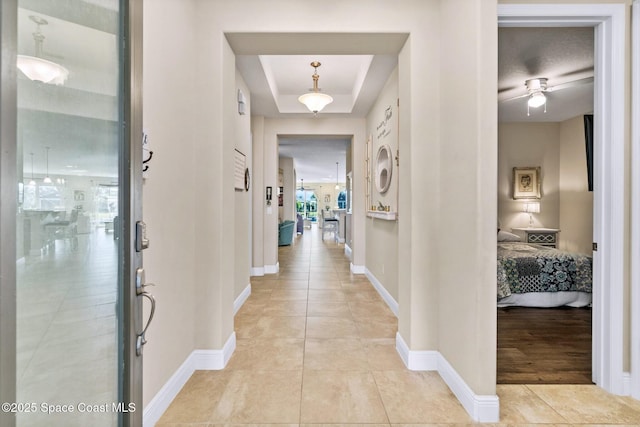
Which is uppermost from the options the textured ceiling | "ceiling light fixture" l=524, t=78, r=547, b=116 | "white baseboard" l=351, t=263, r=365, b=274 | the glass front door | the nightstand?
the textured ceiling

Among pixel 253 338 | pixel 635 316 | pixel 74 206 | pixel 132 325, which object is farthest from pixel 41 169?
pixel 635 316

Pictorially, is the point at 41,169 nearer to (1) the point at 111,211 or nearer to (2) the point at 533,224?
(1) the point at 111,211

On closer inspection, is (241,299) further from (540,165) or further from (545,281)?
(540,165)

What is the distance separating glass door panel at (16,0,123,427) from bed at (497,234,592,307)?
3.96 meters

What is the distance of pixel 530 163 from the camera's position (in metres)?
6.26

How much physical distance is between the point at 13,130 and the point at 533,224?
743cm

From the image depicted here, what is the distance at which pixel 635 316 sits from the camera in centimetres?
199

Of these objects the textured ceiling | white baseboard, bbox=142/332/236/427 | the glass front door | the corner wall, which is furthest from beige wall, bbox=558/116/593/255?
the glass front door

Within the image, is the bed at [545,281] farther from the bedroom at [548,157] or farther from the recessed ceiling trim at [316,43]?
the recessed ceiling trim at [316,43]

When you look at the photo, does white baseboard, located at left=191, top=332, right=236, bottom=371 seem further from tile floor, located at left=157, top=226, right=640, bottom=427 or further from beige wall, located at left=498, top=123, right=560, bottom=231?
beige wall, located at left=498, top=123, right=560, bottom=231

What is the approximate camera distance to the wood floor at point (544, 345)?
7.40 feet

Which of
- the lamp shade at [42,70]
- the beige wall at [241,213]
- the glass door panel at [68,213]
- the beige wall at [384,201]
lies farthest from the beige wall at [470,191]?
the beige wall at [241,213]

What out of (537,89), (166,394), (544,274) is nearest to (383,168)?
(544,274)

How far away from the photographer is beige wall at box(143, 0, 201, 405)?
173 cm
